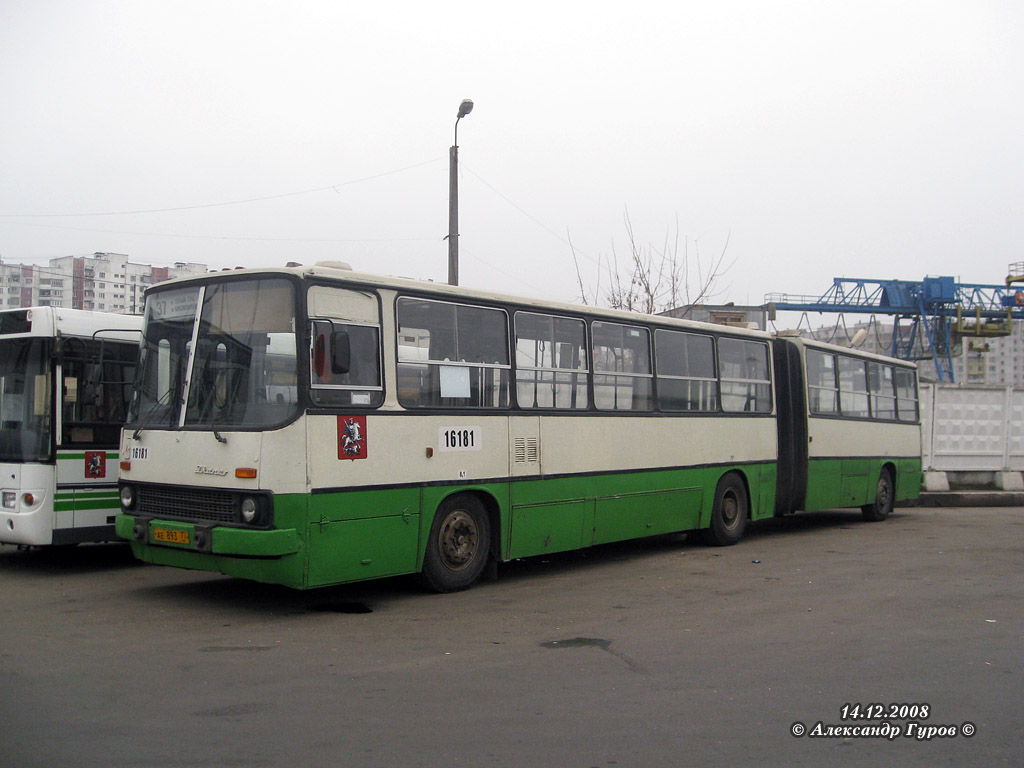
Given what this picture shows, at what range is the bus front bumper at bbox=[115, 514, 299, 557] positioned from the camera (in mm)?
7781

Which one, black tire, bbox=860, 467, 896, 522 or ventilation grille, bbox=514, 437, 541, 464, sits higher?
ventilation grille, bbox=514, 437, 541, 464

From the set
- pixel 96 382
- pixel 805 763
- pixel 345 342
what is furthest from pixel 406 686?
pixel 96 382

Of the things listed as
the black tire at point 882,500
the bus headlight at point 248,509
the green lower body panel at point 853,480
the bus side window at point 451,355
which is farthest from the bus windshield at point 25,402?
the black tire at point 882,500

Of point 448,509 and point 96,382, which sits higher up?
point 96,382

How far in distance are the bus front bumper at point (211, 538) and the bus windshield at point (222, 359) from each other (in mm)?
853

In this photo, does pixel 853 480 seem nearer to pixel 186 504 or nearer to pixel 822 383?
pixel 822 383

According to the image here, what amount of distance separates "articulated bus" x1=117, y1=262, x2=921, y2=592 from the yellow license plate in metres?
0.03

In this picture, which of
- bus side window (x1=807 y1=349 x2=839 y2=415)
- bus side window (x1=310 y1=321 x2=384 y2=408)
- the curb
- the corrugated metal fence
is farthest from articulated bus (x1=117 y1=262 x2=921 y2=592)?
the corrugated metal fence

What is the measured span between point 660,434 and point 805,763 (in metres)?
7.62

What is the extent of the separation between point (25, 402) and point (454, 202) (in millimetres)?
9455

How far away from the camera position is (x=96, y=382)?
10.6 meters

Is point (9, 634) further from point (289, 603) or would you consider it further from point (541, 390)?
point (541, 390)

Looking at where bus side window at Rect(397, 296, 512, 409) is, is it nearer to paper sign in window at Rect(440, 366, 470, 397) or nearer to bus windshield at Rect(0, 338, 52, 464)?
paper sign in window at Rect(440, 366, 470, 397)

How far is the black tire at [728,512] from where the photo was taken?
1348 cm
